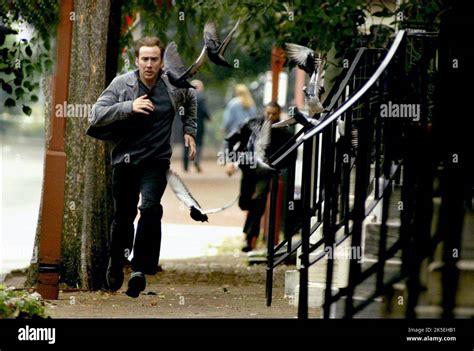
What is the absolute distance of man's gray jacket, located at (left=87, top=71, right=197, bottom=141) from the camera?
31.6ft

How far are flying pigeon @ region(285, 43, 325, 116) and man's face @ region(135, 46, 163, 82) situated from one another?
138cm

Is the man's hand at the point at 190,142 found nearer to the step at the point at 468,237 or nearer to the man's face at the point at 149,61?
the man's face at the point at 149,61

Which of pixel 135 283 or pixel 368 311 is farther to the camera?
pixel 135 283

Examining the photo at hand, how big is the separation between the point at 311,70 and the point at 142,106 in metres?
2.11

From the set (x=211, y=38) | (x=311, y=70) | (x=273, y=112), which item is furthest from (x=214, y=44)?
(x=273, y=112)

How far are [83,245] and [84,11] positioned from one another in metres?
1.89

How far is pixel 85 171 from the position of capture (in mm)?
11602

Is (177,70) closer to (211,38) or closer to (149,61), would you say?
(149,61)

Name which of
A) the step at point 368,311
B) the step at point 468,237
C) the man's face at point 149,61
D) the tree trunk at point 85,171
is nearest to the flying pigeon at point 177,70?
the man's face at point 149,61

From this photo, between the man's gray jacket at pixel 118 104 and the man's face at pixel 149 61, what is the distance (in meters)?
0.13

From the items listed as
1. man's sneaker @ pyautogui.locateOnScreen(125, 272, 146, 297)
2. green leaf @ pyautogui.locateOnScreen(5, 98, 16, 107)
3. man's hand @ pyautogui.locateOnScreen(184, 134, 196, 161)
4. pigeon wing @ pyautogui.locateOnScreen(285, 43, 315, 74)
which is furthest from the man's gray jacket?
green leaf @ pyautogui.locateOnScreen(5, 98, 16, 107)

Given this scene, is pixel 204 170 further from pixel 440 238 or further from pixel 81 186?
pixel 440 238

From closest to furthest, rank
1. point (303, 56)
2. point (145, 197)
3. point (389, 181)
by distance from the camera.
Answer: point (389, 181)
point (145, 197)
point (303, 56)

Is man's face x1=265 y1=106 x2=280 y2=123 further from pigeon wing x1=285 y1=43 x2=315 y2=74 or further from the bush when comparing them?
the bush
